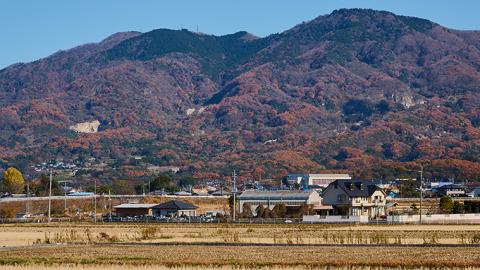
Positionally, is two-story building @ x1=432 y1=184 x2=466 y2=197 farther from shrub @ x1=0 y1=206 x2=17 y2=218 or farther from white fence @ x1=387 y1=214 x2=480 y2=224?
shrub @ x1=0 y1=206 x2=17 y2=218

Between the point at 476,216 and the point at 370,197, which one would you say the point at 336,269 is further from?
the point at 370,197

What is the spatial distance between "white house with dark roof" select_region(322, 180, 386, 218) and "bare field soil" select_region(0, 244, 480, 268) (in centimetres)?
5294

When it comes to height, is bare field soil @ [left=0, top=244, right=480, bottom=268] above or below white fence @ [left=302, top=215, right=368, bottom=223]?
below

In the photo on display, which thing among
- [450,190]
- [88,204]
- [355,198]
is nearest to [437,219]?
[355,198]

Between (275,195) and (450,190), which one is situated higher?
(450,190)

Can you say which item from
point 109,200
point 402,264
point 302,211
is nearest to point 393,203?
point 302,211

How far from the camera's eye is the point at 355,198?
9550 cm

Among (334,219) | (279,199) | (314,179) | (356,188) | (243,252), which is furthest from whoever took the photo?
(314,179)

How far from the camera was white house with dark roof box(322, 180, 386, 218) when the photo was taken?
9531 cm

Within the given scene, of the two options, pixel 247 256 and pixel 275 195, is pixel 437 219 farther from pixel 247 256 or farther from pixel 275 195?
pixel 247 256

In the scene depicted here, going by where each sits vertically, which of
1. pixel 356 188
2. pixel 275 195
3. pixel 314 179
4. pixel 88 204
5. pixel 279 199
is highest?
pixel 314 179

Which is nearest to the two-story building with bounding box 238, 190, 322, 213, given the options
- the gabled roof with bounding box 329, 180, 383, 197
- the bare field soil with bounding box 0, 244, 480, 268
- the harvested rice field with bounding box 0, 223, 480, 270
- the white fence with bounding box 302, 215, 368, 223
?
the gabled roof with bounding box 329, 180, 383, 197

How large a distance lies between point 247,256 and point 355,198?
59.0m

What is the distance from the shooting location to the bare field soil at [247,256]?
111 ft
